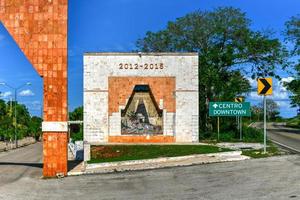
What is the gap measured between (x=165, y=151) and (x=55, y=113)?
8094 millimetres

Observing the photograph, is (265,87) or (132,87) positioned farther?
(132,87)

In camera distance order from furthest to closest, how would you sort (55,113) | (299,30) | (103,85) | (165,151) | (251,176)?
(299,30) < (103,85) < (165,151) < (55,113) < (251,176)

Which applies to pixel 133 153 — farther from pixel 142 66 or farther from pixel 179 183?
pixel 142 66

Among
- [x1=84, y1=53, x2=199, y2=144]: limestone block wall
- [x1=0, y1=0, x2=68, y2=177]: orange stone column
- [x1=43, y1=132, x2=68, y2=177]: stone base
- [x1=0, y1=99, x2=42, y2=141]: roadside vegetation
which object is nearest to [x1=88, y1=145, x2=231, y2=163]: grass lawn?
[x1=43, y1=132, x2=68, y2=177]: stone base

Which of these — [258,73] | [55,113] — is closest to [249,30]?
[258,73]

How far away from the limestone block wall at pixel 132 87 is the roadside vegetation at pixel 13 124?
27.1 metres

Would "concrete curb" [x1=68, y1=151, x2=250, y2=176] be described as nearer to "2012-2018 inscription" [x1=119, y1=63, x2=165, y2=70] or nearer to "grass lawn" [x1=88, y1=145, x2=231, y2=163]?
"grass lawn" [x1=88, y1=145, x2=231, y2=163]

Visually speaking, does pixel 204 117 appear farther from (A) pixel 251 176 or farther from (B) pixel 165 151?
(A) pixel 251 176

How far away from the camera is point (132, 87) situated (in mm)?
36812

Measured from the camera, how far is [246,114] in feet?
112

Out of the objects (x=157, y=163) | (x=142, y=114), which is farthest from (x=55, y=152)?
Result: (x=142, y=114)

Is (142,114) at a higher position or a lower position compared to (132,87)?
lower

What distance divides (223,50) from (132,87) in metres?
12.9

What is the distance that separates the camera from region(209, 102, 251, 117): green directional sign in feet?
112
